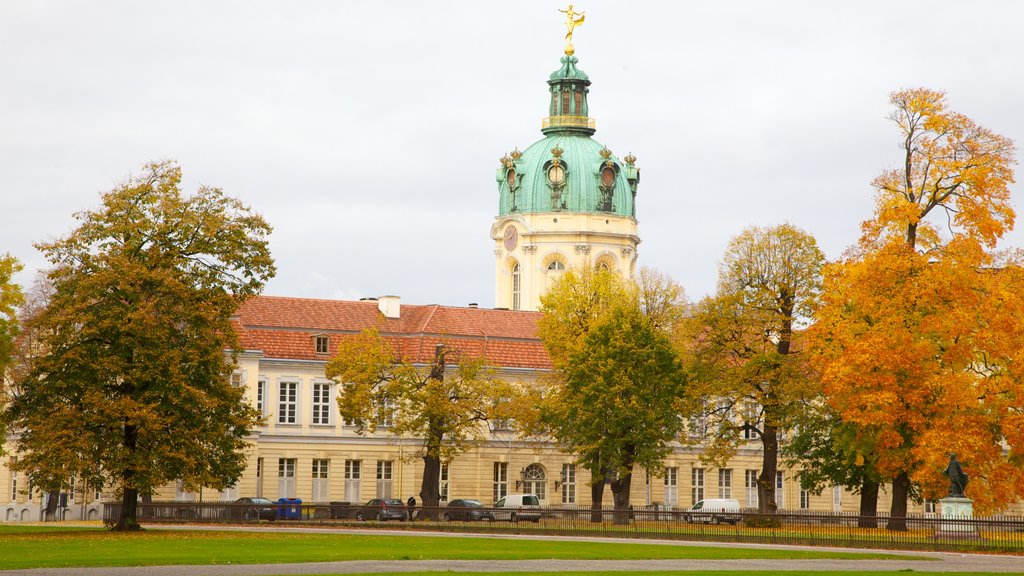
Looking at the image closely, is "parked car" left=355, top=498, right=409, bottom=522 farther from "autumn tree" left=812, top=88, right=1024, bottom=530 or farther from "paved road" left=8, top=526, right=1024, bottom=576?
"paved road" left=8, top=526, right=1024, bottom=576

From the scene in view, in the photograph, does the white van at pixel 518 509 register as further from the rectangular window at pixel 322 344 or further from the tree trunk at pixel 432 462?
the rectangular window at pixel 322 344

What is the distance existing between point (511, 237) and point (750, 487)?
26695 mm

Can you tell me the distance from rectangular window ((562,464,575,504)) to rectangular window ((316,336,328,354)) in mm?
14685

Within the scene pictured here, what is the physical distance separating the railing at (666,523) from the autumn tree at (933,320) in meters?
2.83

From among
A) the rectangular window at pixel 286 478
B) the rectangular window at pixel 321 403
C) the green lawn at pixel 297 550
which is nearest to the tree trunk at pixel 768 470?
the green lawn at pixel 297 550

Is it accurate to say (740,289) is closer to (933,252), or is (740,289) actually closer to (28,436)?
(933,252)

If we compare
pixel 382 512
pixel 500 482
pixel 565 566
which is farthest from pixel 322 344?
pixel 565 566

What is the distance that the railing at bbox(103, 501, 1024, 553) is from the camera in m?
48.4

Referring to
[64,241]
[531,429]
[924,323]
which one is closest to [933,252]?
[924,323]

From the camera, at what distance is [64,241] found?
56.4 meters

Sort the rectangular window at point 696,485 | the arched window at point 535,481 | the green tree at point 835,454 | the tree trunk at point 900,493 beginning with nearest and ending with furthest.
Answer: the tree trunk at point 900,493 → the green tree at point 835,454 → the arched window at point 535,481 → the rectangular window at point 696,485

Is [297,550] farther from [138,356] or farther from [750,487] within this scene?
[750,487]

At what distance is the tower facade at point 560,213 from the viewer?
110062 mm

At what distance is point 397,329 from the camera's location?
3536 inches
